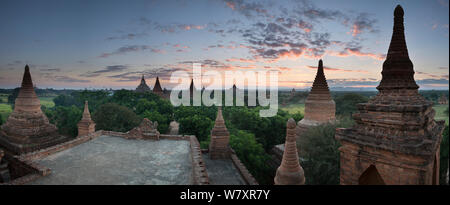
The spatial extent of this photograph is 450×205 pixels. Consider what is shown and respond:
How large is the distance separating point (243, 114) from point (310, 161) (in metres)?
18.0

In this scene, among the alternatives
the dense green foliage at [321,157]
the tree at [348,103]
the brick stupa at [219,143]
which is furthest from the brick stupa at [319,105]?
the tree at [348,103]

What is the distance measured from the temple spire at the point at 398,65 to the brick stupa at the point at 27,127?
25.9 metres

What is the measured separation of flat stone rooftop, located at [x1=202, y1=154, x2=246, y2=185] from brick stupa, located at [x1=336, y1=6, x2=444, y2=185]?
916cm

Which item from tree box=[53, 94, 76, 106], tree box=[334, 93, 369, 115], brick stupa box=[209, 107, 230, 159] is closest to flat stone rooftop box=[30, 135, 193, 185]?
brick stupa box=[209, 107, 230, 159]

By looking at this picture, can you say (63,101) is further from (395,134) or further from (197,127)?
(395,134)

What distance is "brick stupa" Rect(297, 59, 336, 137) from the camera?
20703 mm

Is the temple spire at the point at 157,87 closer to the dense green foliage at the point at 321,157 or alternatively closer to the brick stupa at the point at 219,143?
the brick stupa at the point at 219,143

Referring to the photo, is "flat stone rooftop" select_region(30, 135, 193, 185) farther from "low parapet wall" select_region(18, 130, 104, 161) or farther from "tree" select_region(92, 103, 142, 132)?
"tree" select_region(92, 103, 142, 132)

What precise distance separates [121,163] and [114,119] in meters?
21.2

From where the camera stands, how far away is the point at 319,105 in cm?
2091

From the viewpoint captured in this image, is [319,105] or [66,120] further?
[66,120]

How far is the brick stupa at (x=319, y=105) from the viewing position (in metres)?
20.7

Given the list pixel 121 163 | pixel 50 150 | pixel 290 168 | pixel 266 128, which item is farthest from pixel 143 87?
pixel 290 168

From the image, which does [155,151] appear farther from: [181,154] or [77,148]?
[77,148]
